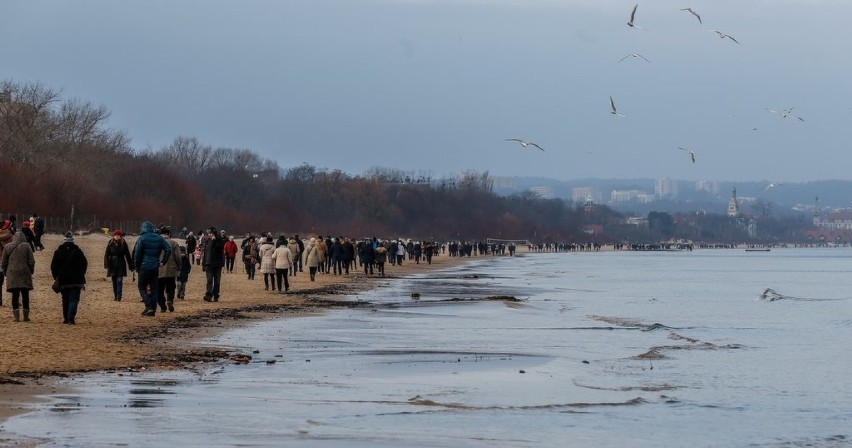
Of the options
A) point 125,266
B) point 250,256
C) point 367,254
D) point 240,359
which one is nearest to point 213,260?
point 125,266

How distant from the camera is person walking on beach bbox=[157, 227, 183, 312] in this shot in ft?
81.1

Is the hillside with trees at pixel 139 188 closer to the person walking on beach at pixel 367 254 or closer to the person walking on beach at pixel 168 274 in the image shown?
the person walking on beach at pixel 367 254

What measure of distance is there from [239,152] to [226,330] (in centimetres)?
17739

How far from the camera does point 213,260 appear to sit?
94.3 ft

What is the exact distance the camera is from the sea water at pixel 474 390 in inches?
480

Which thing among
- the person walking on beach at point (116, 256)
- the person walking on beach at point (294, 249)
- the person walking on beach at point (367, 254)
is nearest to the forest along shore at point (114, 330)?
the person walking on beach at point (116, 256)

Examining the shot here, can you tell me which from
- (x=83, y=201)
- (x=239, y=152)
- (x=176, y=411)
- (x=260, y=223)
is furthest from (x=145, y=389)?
(x=239, y=152)

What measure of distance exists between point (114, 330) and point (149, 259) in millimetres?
2677

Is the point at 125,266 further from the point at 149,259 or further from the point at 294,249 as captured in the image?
the point at 294,249

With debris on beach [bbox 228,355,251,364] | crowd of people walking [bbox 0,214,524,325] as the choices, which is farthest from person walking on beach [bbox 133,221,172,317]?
debris on beach [bbox 228,355,251,364]

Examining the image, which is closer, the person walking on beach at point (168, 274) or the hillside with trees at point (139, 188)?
the person walking on beach at point (168, 274)

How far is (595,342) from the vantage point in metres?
24.4

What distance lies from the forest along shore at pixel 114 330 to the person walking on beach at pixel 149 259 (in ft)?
1.35

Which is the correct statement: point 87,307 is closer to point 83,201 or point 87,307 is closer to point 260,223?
point 83,201
